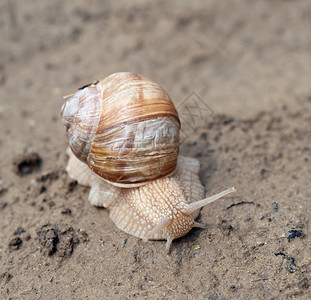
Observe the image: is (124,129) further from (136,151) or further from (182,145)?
(182,145)

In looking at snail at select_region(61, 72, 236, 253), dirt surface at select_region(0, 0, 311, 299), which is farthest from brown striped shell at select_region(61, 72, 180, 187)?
dirt surface at select_region(0, 0, 311, 299)

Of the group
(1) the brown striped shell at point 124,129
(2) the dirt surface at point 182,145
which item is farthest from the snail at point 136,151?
(2) the dirt surface at point 182,145

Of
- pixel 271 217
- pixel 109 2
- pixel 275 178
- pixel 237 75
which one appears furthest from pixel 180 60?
pixel 271 217

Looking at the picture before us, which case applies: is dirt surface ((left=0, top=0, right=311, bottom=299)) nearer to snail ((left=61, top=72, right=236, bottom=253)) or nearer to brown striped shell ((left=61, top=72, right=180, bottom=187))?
snail ((left=61, top=72, right=236, bottom=253))

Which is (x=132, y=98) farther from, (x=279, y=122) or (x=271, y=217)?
(x=279, y=122)

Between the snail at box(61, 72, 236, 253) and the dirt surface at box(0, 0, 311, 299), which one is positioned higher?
the snail at box(61, 72, 236, 253)

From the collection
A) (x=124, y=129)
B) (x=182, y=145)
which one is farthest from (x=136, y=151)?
(x=182, y=145)

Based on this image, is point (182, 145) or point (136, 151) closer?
point (136, 151)

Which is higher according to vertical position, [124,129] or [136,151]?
[124,129]
